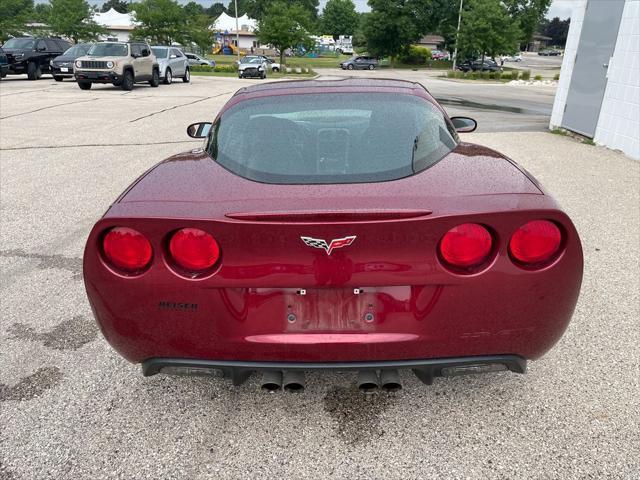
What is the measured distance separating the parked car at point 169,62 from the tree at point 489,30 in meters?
31.1

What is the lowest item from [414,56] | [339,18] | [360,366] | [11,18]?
[360,366]

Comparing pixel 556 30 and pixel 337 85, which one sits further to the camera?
pixel 556 30

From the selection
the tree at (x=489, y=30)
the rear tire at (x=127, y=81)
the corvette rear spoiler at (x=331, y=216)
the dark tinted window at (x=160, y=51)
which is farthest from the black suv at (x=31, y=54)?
the tree at (x=489, y=30)

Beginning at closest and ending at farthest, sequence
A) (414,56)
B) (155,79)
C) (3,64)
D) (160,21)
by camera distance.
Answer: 1. (3,64)
2. (155,79)
3. (160,21)
4. (414,56)

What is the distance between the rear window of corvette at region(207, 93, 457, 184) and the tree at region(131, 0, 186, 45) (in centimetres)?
5045

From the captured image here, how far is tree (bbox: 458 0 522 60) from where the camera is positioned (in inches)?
1796

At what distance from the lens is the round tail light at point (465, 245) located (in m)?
1.85

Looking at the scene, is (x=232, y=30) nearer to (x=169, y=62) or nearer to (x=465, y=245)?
(x=169, y=62)

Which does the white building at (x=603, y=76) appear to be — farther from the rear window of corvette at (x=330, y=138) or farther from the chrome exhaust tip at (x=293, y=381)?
the chrome exhaust tip at (x=293, y=381)

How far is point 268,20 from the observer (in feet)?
158

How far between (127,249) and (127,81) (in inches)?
803

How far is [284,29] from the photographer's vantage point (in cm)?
4734

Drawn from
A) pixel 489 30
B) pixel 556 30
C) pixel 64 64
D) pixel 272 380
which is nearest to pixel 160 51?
pixel 64 64

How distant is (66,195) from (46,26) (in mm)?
49962
